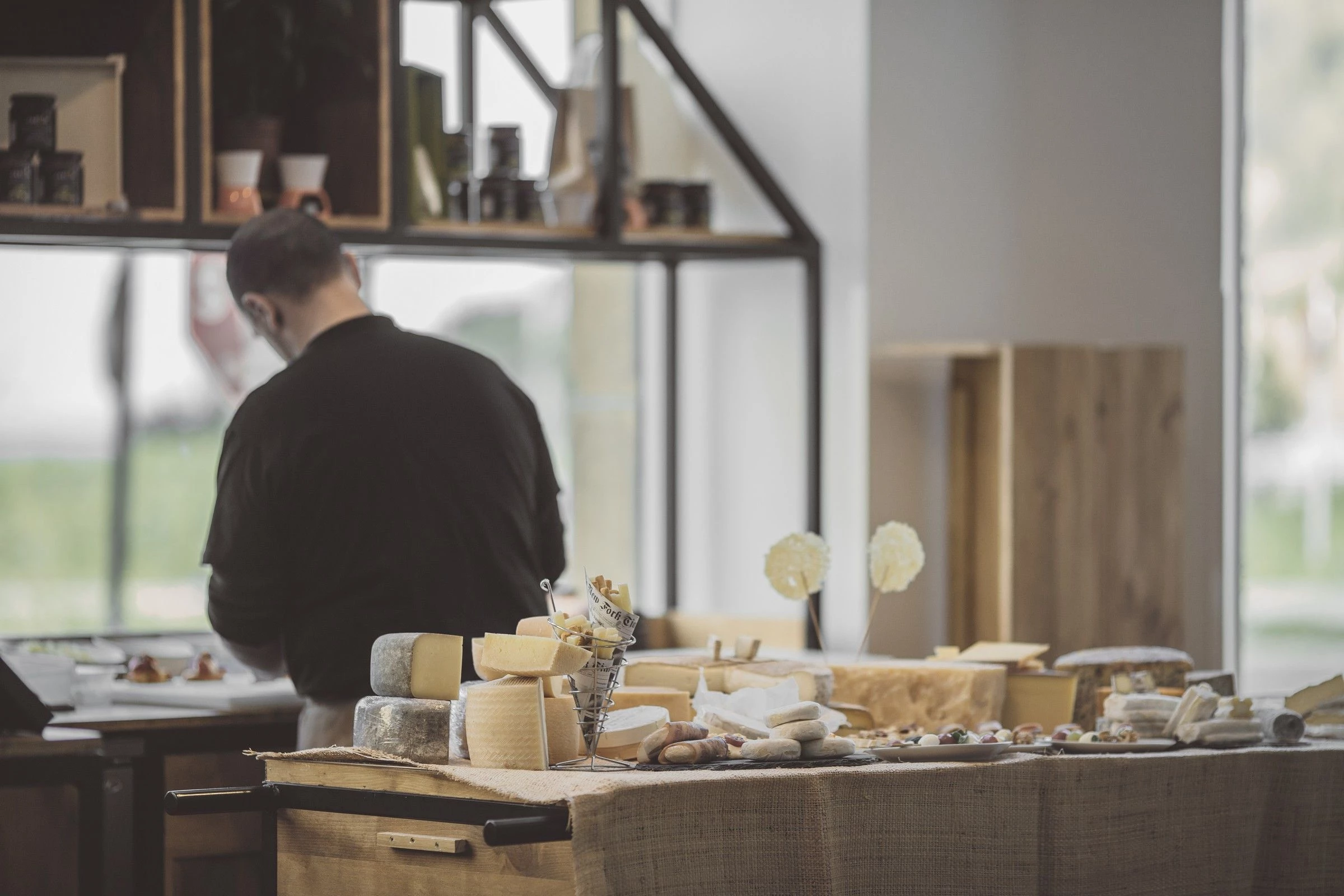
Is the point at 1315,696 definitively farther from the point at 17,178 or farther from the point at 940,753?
the point at 17,178

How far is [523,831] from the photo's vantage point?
1896 mm

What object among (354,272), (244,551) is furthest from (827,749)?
(354,272)

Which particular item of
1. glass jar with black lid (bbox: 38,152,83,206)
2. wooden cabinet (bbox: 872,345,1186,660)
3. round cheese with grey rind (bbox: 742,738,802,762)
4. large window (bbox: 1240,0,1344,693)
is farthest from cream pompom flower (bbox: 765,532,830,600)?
large window (bbox: 1240,0,1344,693)

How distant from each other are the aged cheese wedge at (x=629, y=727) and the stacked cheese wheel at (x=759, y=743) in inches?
1.2

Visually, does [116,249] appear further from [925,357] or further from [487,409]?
[925,357]

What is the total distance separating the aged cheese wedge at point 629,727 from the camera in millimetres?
2316

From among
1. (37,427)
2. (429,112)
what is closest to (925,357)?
(429,112)

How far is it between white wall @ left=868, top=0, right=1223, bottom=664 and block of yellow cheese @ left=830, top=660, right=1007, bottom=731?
4.78 ft

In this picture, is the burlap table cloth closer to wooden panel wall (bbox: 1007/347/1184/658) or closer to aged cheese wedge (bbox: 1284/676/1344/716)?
aged cheese wedge (bbox: 1284/676/1344/716)

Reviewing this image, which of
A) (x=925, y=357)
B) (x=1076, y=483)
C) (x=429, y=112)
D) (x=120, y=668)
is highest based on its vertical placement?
→ (x=429, y=112)

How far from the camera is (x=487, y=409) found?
2918 millimetres

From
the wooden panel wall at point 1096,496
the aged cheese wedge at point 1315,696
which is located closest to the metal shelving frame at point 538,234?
the wooden panel wall at point 1096,496

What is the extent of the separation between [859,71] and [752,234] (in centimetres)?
47

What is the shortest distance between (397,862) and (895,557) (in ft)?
3.93
